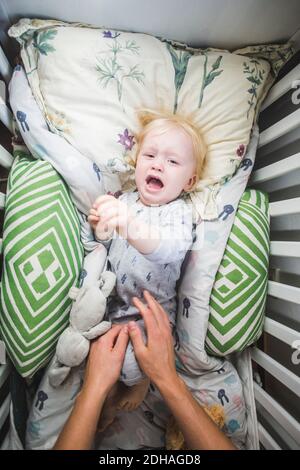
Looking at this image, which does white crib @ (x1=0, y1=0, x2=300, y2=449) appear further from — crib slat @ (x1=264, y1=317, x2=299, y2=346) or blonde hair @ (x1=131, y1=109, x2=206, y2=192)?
blonde hair @ (x1=131, y1=109, x2=206, y2=192)

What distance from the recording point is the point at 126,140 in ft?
2.59

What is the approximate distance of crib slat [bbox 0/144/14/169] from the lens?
2.36ft

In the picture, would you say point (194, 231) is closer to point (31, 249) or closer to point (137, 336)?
point (137, 336)

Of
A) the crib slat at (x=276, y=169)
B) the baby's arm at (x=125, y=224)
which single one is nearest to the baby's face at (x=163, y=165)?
the baby's arm at (x=125, y=224)

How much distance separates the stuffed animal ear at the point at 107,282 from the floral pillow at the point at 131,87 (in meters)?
0.24

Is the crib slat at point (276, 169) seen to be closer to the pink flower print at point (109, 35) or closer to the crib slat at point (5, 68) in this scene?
the pink flower print at point (109, 35)

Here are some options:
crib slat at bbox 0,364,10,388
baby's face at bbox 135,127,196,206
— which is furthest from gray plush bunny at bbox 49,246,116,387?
baby's face at bbox 135,127,196,206

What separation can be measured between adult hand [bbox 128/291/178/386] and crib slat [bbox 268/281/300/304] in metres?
0.30

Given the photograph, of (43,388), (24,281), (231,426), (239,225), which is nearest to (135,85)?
(239,225)

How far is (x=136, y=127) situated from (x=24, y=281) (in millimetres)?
486

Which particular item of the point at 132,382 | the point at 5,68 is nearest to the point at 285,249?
the point at 132,382

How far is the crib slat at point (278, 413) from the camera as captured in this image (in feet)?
2.17

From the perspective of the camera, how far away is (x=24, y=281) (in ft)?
2.26

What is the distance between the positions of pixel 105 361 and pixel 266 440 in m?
0.46
